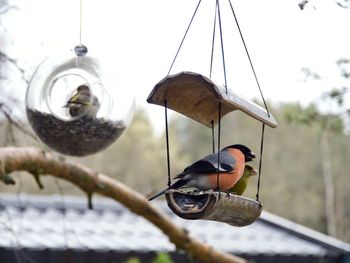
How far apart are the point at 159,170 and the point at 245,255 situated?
9.59 m

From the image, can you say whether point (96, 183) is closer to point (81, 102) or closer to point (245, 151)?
point (81, 102)

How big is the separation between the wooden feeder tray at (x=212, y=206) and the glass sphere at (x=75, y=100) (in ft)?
4.38

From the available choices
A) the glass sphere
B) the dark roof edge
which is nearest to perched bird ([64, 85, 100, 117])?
the glass sphere

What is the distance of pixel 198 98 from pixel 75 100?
108 centimetres

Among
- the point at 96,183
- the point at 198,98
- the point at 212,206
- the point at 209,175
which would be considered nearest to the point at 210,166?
the point at 209,175

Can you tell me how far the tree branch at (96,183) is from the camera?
431 cm

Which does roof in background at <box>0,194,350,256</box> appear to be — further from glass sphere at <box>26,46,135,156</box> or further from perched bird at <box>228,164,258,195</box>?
perched bird at <box>228,164,258,195</box>

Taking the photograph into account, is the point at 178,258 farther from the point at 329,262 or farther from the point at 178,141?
the point at 178,141

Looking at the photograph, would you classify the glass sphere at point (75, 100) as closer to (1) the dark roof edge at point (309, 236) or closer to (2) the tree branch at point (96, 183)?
(2) the tree branch at point (96, 183)

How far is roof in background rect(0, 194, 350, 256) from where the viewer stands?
778cm

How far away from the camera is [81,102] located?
3920 millimetres

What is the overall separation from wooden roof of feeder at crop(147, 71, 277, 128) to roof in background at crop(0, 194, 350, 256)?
14.1 ft

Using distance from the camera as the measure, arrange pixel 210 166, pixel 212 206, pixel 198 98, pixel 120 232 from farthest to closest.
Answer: pixel 120 232 → pixel 198 98 → pixel 210 166 → pixel 212 206

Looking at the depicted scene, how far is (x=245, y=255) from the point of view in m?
8.45
